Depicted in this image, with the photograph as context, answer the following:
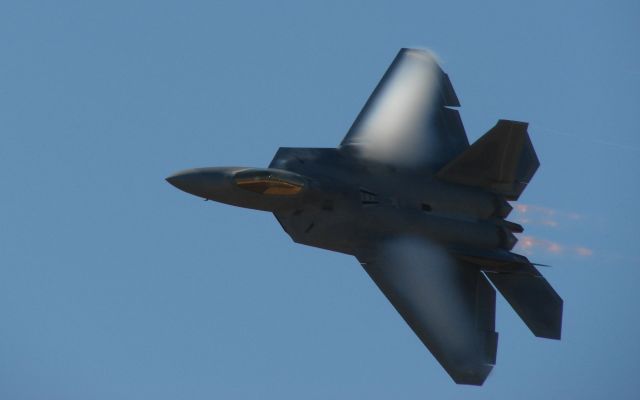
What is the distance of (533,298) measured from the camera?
119 ft

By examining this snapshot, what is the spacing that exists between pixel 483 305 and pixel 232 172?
6970 millimetres

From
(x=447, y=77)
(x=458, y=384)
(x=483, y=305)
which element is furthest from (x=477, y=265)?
(x=447, y=77)

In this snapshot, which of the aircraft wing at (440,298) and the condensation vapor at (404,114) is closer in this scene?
the aircraft wing at (440,298)

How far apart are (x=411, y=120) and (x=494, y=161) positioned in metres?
2.68

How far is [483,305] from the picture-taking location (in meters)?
35.9

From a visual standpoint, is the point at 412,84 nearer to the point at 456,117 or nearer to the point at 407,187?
the point at 456,117

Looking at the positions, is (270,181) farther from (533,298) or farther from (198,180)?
(533,298)

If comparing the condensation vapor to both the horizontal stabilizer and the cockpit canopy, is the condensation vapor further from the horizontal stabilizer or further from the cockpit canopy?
the horizontal stabilizer

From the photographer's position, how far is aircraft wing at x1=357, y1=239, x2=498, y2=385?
34719 millimetres

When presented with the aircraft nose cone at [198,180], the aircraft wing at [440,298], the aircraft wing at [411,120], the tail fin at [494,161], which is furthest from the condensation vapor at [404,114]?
the aircraft nose cone at [198,180]

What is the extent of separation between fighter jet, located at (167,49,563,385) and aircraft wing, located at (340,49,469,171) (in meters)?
0.05

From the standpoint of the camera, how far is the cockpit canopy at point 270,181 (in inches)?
1358

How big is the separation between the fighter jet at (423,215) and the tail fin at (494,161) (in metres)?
0.03

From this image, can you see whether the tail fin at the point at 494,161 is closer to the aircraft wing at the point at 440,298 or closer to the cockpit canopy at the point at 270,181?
the aircraft wing at the point at 440,298
